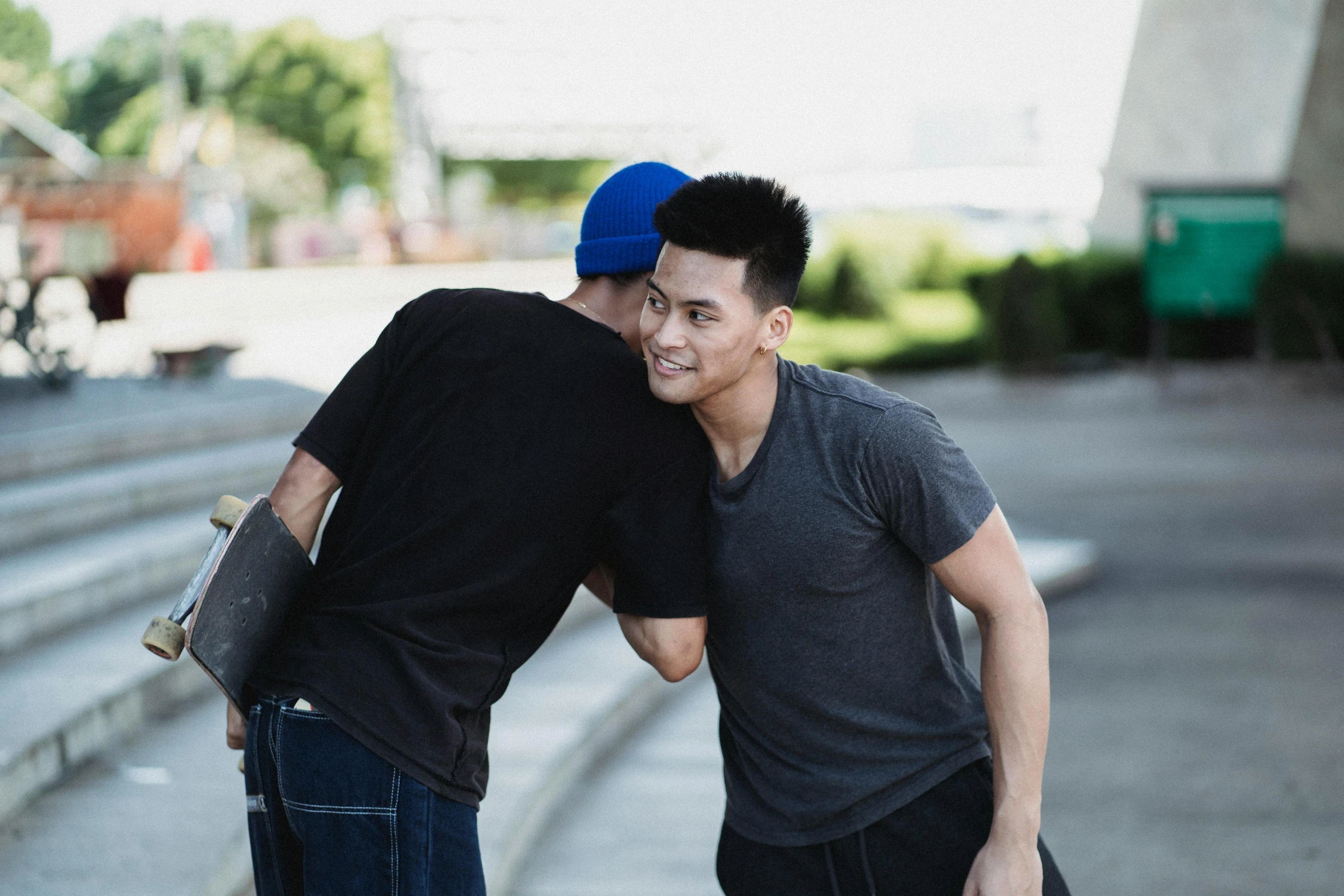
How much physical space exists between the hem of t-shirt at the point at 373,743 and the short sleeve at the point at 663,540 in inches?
16.2

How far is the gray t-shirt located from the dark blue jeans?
53 cm

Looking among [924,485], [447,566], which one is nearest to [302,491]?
[447,566]

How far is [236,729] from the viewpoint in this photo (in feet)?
7.27

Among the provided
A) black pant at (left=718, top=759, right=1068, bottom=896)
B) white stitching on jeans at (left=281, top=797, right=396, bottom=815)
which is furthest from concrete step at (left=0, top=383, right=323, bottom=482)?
black pant at (left=718, top=759, right=1068, bottom=896)

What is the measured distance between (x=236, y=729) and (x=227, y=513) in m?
0.39

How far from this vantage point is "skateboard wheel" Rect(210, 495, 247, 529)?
82.5 inches

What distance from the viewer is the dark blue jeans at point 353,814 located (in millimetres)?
1953

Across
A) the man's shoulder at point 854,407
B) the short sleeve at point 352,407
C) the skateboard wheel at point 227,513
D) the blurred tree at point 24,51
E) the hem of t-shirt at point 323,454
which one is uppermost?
the blurred tree at point 24,51

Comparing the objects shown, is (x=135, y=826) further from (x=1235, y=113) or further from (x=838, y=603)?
(x=1235, y=113)

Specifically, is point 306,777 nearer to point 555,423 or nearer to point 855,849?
point 555,423

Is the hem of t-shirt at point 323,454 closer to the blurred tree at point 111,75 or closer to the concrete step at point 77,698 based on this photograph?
the concrete step at point 77,698

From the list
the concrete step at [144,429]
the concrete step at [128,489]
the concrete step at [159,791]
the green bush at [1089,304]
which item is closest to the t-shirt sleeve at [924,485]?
the concrete step at [159,791]

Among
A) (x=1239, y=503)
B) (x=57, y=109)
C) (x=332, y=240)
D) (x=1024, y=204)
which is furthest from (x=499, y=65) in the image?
(x=1239, y=503)

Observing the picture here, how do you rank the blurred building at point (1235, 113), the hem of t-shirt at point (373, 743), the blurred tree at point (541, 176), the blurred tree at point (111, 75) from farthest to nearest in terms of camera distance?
the blurred tree at point (541, 176) < the blurred tree at point (111, 75) < the blurred building at point (1235, 113) < the hem of t-shirt at point (373, 743)
